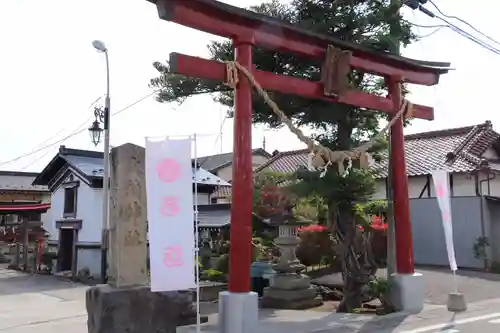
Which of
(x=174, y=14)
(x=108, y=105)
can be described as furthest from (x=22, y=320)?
(x=174, y=14)

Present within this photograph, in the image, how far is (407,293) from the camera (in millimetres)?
10906

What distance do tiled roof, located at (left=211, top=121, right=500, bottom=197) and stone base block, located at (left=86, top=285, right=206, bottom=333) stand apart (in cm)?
1286

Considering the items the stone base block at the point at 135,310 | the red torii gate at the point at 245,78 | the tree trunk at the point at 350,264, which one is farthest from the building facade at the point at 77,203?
the red torii gate at the point at 245,78

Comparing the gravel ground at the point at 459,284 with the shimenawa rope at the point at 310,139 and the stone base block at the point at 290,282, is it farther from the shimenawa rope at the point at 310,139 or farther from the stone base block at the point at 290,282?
the shimenawa rope at the point at 310,139

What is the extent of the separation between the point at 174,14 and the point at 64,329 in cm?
742

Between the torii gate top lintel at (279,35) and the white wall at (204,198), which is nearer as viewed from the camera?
the torii gate top lintel at (279,35)

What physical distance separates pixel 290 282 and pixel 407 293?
3.14m

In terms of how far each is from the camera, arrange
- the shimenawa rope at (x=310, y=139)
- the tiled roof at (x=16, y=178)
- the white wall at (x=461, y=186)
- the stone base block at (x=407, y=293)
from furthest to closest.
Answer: the tiled roof at (x=16, y=178), the white wall at (x=461, y=186), the stone base block at (x=407, y=293), the shimenawa rope at (x=310, y=139)

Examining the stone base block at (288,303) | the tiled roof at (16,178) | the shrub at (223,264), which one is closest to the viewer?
the stone base block at (288,303)

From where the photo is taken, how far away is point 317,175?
463 inches

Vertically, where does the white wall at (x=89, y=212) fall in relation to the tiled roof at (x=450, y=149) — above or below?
below

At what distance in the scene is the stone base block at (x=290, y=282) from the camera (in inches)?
508

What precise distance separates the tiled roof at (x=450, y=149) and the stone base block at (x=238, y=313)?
42.4 ft

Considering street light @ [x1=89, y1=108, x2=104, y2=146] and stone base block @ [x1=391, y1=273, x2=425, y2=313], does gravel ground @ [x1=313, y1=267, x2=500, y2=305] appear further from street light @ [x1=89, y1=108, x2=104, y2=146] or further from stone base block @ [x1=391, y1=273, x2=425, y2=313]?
street light @ [x1=89, y1=108, x2=104, y2=146]
